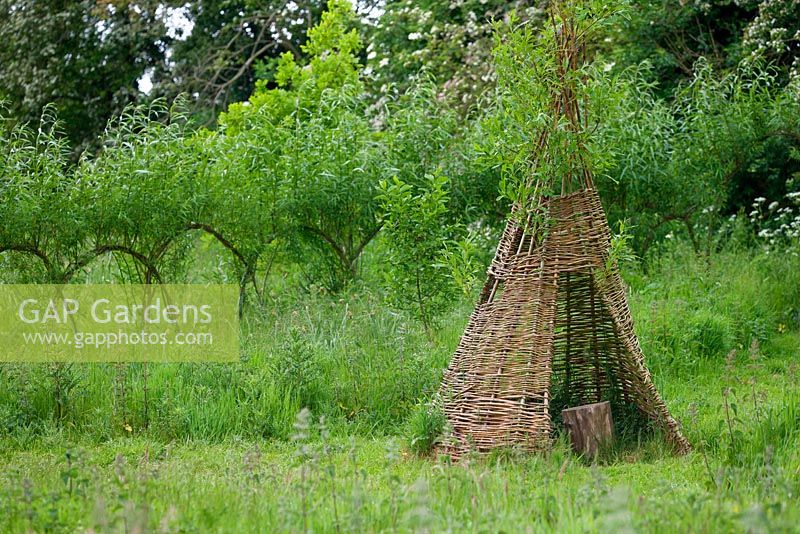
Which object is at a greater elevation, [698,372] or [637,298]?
[637,298]

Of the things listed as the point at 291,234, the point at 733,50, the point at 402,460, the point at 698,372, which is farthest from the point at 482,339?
the point at 733,50

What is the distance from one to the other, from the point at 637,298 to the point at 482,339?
3.28 meters

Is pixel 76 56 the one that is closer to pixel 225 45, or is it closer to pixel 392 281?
pixel 225 45

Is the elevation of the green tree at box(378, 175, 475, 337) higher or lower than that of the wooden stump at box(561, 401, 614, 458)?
higher

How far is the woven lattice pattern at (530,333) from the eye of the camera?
498 centimetres

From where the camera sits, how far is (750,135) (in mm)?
9008

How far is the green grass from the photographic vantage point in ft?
10.9

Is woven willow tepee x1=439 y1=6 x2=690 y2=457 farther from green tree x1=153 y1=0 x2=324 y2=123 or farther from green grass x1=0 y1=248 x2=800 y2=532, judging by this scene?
green tree x1=153 y1=0 x2=324 y2=123

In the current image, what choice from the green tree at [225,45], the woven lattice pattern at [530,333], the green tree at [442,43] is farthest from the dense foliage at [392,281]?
Result: the green tree at [225,45]

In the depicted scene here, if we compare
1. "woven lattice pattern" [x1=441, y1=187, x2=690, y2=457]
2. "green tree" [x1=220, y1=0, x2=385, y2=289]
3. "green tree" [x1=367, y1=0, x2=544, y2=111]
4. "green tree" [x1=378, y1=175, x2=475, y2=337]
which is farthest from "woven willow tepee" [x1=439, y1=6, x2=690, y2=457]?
"green tree" [x1=367, y1=0, x2=544, y2=111]

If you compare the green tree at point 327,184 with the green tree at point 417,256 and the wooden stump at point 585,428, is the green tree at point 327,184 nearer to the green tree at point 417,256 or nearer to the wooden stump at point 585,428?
the green tree at point 417,256

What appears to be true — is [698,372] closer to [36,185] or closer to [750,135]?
[750,135]

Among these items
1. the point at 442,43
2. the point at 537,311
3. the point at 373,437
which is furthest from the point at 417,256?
the point at 442,43

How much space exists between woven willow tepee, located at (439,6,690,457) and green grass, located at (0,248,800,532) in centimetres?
16
